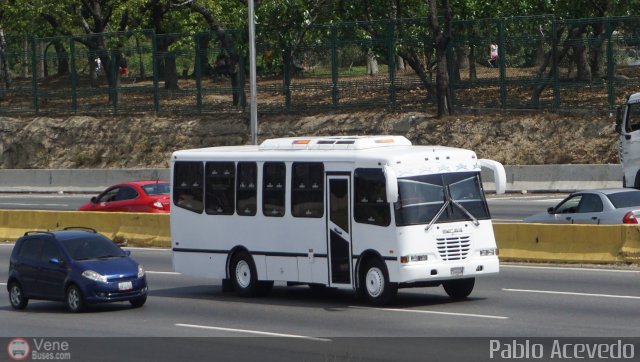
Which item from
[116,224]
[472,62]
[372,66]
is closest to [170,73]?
[372,66]

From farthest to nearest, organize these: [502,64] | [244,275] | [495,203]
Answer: [502,64] < [495,203] < [244,275]

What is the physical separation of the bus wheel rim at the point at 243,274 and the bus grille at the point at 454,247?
3814 millimetres

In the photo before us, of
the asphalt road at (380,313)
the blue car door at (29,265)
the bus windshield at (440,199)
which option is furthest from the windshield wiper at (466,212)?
the blue car door at (29,265)

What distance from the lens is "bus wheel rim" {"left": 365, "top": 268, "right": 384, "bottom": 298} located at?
1692 cm

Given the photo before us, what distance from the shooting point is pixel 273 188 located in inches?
740

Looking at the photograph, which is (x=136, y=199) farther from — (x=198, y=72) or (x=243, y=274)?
(x=198, y=72)

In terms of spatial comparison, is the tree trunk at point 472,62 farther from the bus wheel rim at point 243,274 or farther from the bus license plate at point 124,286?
the bus license plate at point 124,286

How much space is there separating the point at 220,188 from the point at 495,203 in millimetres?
Answer: 15596

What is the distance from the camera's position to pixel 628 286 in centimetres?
1823

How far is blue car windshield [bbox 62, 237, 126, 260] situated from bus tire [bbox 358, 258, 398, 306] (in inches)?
169

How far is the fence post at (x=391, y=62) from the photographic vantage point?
142 feet

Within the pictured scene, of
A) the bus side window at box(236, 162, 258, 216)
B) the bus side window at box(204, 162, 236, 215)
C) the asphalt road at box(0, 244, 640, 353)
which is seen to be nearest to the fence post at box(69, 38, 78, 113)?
the asphalt road at box(0, 244, 640, 353)
